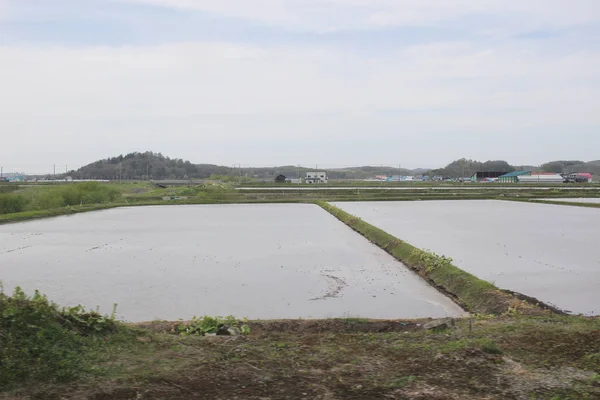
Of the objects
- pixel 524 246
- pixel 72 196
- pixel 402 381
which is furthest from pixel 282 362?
pixel 72 196

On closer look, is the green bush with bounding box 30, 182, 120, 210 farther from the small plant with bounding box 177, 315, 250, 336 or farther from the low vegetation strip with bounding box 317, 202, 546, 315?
the small plant with bounding box 177, 315, 250, 336

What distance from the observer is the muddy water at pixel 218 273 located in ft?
26.8

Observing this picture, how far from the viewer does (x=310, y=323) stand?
6.74 metres

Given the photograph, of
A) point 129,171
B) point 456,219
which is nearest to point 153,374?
point 456,219

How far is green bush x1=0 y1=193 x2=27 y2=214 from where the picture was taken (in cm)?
2609

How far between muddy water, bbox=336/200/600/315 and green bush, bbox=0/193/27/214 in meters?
18.9

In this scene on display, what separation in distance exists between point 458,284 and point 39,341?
731 cm

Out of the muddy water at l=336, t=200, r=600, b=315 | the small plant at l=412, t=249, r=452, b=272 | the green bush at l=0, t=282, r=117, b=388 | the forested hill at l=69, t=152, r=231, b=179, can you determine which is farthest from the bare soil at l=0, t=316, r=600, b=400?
the forested hill at l=69, t=152, r=231, b=179

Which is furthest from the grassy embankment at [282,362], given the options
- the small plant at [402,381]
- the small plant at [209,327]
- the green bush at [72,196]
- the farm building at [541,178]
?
the farm building at [541,178]

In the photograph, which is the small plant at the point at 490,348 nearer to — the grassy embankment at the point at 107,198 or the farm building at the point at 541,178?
the grassy embankment at the point at 107,198

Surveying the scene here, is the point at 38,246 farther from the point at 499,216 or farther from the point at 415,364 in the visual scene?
the point at 499,216

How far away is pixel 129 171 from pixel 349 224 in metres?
99.0

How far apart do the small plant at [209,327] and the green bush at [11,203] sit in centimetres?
2416

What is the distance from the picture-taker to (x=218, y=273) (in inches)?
424
